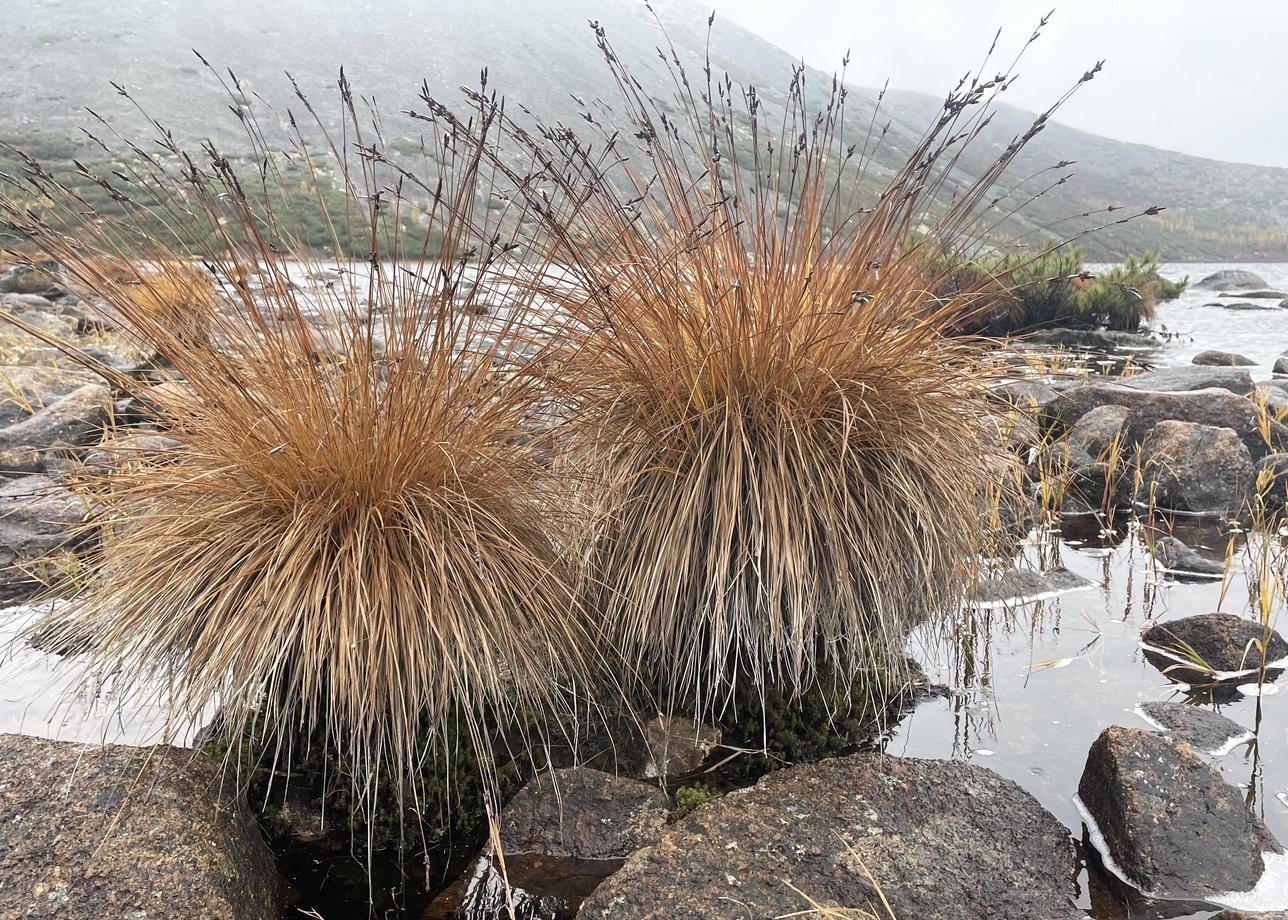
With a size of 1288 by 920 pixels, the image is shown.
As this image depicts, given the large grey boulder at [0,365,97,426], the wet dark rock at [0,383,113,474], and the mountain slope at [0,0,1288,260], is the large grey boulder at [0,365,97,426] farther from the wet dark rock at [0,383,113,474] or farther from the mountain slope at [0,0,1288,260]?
the mountain slope at [0,0,1288,260]

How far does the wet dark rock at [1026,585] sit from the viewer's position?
12.3 feet

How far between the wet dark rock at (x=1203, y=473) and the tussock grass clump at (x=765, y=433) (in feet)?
10.8

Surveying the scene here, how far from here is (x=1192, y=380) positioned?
714cm

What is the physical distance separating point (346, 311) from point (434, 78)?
5897 cm

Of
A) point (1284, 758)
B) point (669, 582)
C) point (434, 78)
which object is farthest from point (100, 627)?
point (434, 78)

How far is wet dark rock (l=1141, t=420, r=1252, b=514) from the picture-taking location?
16.8 feet

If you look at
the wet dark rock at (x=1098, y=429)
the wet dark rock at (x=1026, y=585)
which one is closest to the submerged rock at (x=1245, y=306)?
the wet dark rock at (x=1098, y=429)

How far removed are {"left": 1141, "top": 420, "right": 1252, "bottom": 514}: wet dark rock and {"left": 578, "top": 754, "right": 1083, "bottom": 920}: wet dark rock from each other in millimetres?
3641

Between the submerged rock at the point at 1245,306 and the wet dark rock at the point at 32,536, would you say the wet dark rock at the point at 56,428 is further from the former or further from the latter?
the submerged rock at the point at 1245,306

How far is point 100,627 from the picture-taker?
241 centimetres

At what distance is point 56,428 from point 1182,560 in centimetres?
632

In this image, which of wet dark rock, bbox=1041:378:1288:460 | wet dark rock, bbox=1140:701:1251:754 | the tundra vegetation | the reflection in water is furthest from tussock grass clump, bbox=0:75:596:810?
wet dark rock, bbox=1041:378:1288:460

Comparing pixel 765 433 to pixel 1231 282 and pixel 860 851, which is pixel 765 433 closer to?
pixel 860 851

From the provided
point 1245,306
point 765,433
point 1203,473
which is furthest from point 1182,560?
point 1245,306
